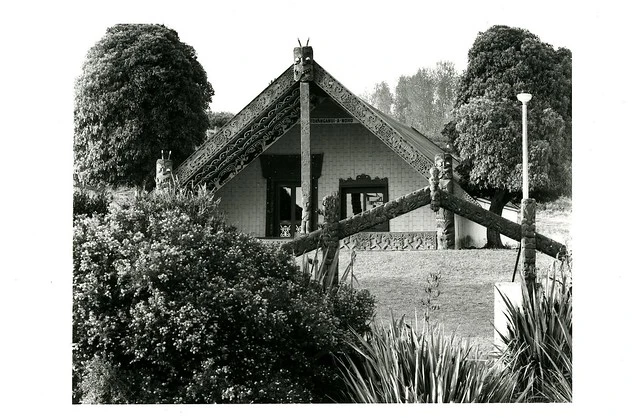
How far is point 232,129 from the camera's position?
1318 cm

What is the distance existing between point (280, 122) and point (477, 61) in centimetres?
377

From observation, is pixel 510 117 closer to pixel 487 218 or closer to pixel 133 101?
pixel 487 218

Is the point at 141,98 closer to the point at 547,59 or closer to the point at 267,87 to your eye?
the point at 267,87

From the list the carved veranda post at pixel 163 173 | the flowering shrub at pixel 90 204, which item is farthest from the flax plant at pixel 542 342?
the carved veranda post at pixel 163 173

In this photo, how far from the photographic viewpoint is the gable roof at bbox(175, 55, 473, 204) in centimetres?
1266

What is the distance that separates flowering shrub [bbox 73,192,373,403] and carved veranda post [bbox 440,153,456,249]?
4196 millimetres

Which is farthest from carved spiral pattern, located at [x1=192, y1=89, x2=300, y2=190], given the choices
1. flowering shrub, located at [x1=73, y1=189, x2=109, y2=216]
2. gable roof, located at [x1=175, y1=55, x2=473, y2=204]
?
flowering shrub, located at [x1=73, y1=189, x2=109, y2=216]

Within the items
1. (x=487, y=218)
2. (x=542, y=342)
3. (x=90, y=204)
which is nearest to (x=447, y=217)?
(x=487, y=218)

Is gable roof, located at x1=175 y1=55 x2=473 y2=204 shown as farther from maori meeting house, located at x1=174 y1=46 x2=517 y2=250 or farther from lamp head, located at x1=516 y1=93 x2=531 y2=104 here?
lamp head, located at x1=516 y1=93 x2=531 y2=104

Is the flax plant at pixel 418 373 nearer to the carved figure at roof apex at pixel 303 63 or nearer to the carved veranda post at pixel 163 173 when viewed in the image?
the carved veranda post at pixel 163 173

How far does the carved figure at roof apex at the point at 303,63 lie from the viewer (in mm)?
12117

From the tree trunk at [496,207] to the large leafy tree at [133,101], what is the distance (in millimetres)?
4597
